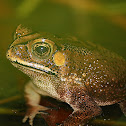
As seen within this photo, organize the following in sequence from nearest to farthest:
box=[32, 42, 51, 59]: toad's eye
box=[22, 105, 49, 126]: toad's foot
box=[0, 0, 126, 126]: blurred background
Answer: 1. box=[32, 42, 51, 59]: toad's eye
2. box=[22, 105, 49, 126]: toad's foot
3. box=[0, 0, 126, 126]: blurred background

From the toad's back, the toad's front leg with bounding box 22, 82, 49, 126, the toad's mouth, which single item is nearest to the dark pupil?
the toad's mouth

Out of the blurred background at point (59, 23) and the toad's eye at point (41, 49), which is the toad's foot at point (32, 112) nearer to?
the blurred background at point (59, 23)

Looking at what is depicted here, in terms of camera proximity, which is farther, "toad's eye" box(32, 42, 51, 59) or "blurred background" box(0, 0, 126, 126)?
"blurred background" box(0, 0, 126, 126)

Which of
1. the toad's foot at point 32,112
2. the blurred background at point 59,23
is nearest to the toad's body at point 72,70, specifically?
the toad's foot at point 32,112

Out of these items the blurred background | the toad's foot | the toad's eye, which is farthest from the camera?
the blurred background

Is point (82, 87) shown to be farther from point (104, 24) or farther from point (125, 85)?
point (104, 24)

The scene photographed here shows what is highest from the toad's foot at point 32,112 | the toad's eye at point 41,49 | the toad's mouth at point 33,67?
the toad's eye at point 41,49

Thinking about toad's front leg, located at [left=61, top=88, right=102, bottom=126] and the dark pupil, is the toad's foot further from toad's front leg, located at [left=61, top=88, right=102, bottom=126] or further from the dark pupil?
the dark pupil

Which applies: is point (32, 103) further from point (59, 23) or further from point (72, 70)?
point (59, 23)
